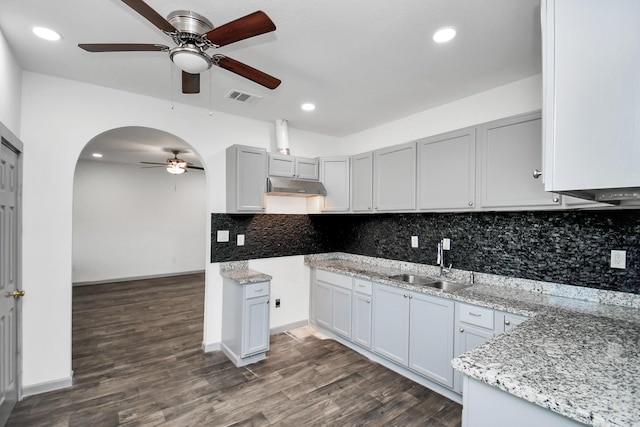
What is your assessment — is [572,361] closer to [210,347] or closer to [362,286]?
[362,286]

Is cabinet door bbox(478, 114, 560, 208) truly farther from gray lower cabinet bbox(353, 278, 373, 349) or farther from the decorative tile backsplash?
gray lower cabinet bbox(353, 278, 373, 349)

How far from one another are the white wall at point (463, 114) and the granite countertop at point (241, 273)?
220cm

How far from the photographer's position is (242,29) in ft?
5.04

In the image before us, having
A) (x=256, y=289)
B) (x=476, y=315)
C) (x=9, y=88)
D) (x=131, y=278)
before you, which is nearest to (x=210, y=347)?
(x=256, y=289)

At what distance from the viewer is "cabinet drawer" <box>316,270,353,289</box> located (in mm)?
3521

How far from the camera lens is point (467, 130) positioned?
106 inches

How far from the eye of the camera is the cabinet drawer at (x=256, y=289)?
10.2 ft

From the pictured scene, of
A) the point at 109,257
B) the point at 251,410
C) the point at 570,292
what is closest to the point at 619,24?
the point at 570,292

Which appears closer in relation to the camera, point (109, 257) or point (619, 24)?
point (619, 24)

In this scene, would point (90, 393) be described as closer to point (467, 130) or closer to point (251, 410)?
point (251, 410)

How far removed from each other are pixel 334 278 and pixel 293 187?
1.21 metres

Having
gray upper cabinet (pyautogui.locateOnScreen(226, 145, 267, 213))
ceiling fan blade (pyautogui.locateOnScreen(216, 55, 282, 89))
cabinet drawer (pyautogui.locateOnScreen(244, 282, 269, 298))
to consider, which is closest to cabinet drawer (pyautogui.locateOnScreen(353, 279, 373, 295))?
cabinet drawer (pyautogui.locateOnScreen(244, 282, 269, 298))

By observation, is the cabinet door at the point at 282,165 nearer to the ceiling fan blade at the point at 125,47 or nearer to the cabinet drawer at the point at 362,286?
the cabinet drawer at the point at 362,286

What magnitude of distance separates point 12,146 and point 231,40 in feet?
6.48
